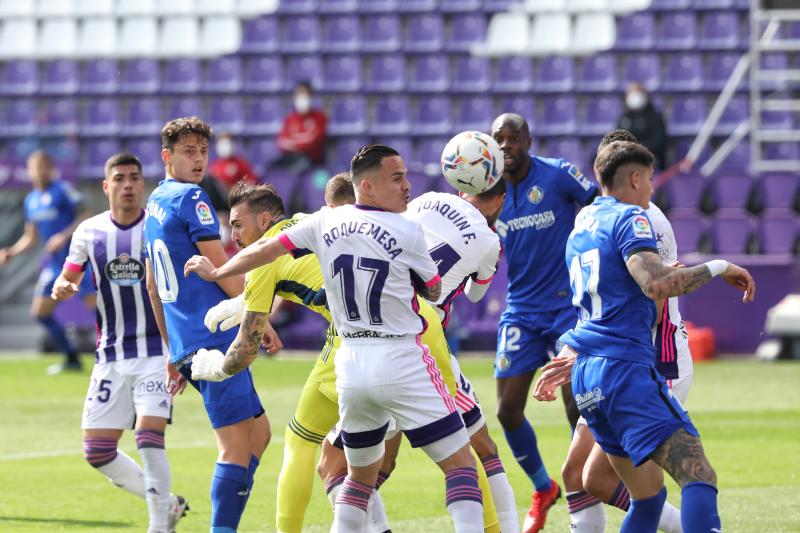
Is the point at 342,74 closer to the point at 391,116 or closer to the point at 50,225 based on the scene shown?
the point at 391,116

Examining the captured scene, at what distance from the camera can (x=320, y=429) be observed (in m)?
6.52

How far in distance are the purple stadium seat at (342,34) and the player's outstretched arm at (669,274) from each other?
1806 centimetres

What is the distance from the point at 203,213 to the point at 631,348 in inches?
89.8

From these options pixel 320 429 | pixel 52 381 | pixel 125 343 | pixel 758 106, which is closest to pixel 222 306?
pixel 320 429

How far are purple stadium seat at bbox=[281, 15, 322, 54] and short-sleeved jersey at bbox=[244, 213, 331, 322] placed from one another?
17.4 metres

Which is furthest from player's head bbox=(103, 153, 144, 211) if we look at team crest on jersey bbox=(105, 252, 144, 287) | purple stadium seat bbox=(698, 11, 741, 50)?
purple stadium seat bbox=(698, 11, 741, 50)

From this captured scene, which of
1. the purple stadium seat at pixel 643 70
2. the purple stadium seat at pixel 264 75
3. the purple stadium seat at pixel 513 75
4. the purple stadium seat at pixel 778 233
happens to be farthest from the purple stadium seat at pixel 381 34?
the purple stadium seat at pixel 778 233

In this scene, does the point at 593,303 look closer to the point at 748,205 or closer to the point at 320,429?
the point at 320,429

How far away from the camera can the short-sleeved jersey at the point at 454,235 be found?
6.35 m

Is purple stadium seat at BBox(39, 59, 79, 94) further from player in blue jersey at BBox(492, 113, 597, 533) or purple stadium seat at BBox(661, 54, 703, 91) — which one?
player in blue jersey at BBox(492, 113, 597, 533)

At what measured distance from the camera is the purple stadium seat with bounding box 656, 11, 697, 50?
877 inches

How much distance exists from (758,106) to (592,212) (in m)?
15.7

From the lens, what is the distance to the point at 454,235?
20.9ft

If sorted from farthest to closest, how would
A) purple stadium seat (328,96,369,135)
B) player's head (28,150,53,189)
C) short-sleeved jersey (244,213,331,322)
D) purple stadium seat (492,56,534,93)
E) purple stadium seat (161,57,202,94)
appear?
purple stadium seat (161,57,202,94) → purple stadium seat (492,56,534,93) → purple stadium seat (328,96,369,135) → player's head (28,150,53,189) → short-sleeved jersey (244,213,331,322)
